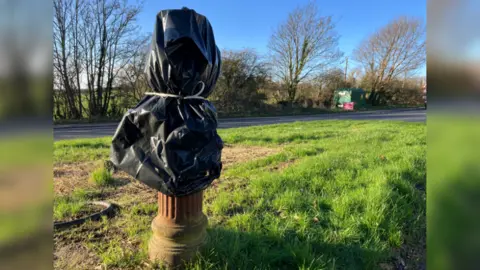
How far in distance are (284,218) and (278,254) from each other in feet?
2.31

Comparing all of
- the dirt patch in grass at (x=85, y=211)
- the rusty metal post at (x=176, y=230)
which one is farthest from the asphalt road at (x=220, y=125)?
the rusty metal post at (x=176, y=230)

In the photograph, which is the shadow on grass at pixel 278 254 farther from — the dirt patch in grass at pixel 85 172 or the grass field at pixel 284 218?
the dirt patch in grass at pixel 85 172

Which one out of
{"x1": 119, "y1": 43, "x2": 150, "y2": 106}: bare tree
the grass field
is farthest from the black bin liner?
{"x1": 119, "y1": 43, "x2": 150, "y2": 106}: bare tree

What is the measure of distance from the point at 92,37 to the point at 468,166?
2043cm

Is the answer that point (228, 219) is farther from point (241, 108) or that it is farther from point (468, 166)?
point (241, 108)

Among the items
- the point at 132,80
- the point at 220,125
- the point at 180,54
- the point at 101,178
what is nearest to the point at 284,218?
the point at 180,54

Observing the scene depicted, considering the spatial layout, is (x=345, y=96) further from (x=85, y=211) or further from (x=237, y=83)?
(x=85, y=211)

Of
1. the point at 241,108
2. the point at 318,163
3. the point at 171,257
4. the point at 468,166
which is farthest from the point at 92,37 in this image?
the point at 468,166

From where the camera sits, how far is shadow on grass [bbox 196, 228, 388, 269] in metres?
2.23

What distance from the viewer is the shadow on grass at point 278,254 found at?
7.33 ft

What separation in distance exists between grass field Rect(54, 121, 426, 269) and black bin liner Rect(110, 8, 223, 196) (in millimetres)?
799

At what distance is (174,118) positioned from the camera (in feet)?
6.20

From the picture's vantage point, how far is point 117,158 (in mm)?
2053

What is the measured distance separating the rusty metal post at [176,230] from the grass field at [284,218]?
0.39 feet
